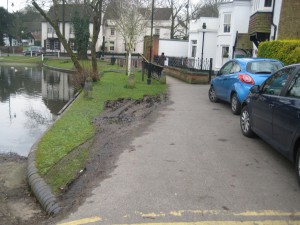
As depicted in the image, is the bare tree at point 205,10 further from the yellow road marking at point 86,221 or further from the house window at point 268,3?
the yellow road marking at point 86,221

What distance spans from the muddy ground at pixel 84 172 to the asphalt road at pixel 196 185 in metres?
0.23

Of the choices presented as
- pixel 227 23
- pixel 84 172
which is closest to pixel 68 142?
pixel 84 172

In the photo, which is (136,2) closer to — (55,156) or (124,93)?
(124,93)

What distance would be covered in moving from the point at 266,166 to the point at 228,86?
552cm

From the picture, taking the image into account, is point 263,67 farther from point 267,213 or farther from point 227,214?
point 227,214

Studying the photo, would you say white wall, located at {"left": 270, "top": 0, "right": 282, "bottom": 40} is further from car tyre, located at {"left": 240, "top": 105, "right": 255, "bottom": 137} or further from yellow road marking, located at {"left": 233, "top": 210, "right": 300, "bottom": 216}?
yellow road marking, located at {"left": 233, "top": 210, "right": 300, "bottom": 216}

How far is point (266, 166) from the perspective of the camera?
5.96 m

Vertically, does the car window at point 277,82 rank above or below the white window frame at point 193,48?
below

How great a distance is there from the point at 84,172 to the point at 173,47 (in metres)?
34.8

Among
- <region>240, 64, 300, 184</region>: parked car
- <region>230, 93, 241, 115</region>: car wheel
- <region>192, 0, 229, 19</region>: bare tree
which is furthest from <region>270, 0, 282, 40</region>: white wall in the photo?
<region>192, 0, 229, 19</region>: bare tree

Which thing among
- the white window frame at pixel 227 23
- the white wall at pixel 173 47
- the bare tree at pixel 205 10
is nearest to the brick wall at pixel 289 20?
the white window frame at pixel 227 23

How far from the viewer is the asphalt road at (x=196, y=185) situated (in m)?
4.21

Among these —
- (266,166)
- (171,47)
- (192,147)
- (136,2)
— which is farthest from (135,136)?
(171,47)

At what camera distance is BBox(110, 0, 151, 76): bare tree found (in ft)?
85.7
